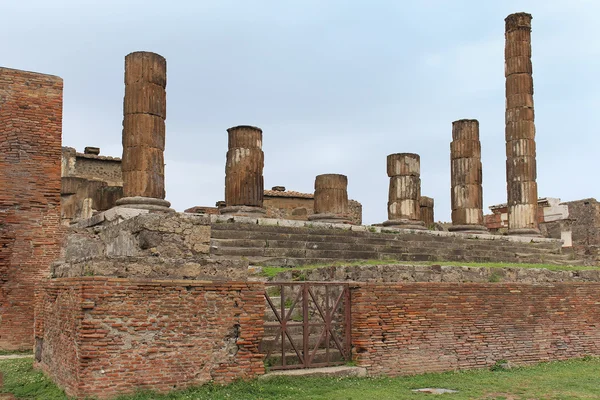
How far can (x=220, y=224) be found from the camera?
12703 mm

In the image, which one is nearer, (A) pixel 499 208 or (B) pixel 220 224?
(B) pixel 220 224

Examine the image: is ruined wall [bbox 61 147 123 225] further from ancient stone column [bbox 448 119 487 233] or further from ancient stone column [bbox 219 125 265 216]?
ancient stone column [bbox 448 119 487 233]

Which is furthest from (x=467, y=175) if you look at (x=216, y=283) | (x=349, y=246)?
(x=216, y=283)

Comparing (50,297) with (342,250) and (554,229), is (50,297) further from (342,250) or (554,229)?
(554,229)

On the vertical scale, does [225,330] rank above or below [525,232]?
below

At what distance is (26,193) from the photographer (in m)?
13.4

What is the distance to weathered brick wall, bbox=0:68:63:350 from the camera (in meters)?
13.0

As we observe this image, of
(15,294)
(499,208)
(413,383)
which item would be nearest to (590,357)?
(413,383)

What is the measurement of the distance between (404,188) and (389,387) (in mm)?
10811

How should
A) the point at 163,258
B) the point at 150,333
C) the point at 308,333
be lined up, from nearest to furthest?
the point at 150,333 < the point at 163,258 < the point at 308,333

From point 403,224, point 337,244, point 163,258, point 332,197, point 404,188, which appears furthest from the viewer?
point 404,188

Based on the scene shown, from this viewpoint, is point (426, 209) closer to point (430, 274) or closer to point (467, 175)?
point (467, 175)

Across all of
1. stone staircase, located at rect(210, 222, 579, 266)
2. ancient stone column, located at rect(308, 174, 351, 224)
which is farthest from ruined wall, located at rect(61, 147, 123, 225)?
ancient stone column, located at rect(308, 174, 351, 224)

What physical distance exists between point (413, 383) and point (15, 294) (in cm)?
856
